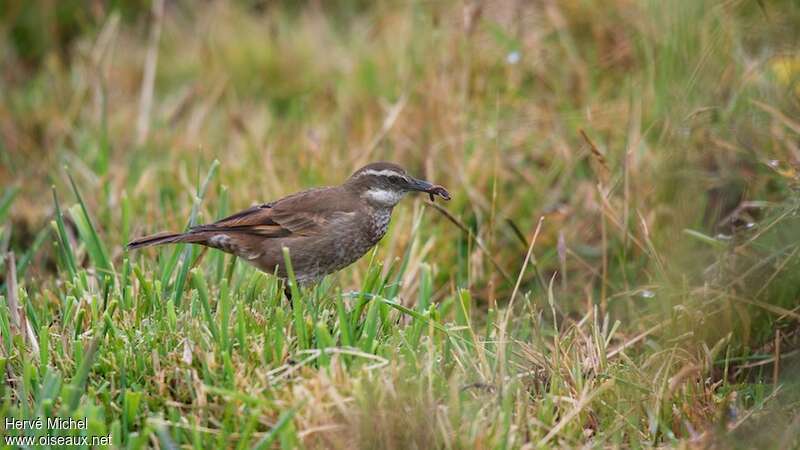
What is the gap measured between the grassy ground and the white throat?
34 centimetres

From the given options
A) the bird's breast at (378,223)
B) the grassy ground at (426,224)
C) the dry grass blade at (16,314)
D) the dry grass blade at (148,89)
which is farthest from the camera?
the dry grass blade at (148,89)

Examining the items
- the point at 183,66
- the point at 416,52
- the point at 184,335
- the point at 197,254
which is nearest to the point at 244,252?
the point at 197,254

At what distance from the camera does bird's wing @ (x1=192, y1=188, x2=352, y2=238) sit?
189 inches

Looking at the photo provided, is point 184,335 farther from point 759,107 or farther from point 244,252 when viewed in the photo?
point 759,107

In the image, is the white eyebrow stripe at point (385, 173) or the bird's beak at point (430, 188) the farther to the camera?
the white eyebrow stripe at point (385, 173)

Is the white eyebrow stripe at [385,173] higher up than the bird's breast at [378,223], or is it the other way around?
the white eyebrow stripe at [385,173]

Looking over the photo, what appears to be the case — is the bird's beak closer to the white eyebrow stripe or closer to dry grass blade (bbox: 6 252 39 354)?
the white eyebrow stripe

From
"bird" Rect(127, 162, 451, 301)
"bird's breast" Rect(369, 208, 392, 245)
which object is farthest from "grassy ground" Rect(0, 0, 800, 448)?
"bird's breast" Rect(369, 208, 392, 245)

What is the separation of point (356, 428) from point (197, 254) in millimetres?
1681

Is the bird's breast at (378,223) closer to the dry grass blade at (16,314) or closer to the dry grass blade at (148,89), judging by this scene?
the dry grass blade at (16,314)

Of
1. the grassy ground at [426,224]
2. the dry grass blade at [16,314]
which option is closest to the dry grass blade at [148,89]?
the grassy ground at [426,224]

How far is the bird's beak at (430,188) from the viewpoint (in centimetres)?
480

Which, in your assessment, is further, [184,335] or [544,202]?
[544,202]

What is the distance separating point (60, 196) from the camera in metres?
6.82
